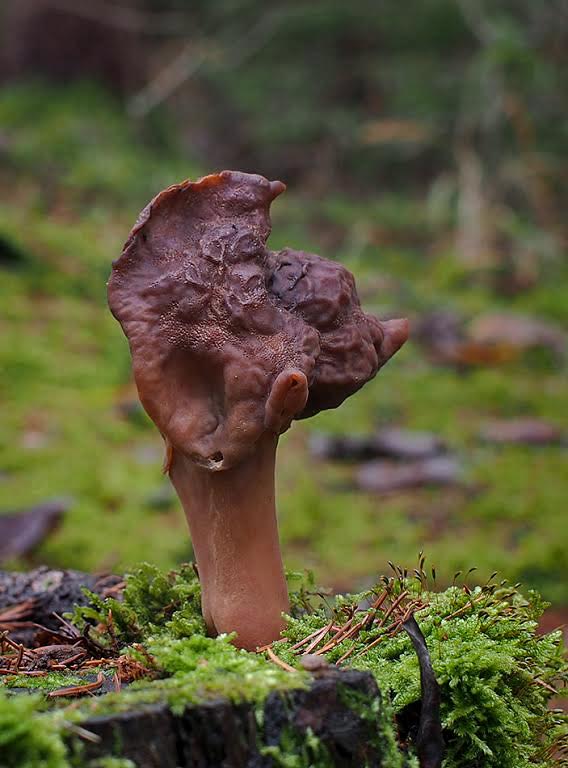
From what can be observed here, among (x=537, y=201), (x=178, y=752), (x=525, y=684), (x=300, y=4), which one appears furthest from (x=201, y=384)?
(x=300, y=4)

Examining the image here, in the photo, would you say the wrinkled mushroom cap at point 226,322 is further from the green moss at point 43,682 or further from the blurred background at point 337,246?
the blurred background at point 337,246

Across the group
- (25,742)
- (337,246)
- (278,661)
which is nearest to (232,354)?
(278,661)

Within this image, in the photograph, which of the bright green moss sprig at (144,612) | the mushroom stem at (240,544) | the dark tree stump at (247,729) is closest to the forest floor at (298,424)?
the bright green moss sprig at (144,612)

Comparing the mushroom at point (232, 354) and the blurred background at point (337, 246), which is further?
the blurred background at point (337, 246)

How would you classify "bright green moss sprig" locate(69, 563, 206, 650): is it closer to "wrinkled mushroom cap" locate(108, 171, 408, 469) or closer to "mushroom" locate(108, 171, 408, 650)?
"mushroom" locate(108, 171, 408, 650)

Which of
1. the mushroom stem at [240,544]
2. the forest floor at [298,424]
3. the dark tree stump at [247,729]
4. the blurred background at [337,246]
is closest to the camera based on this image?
the dark tree stump at [247,729]
